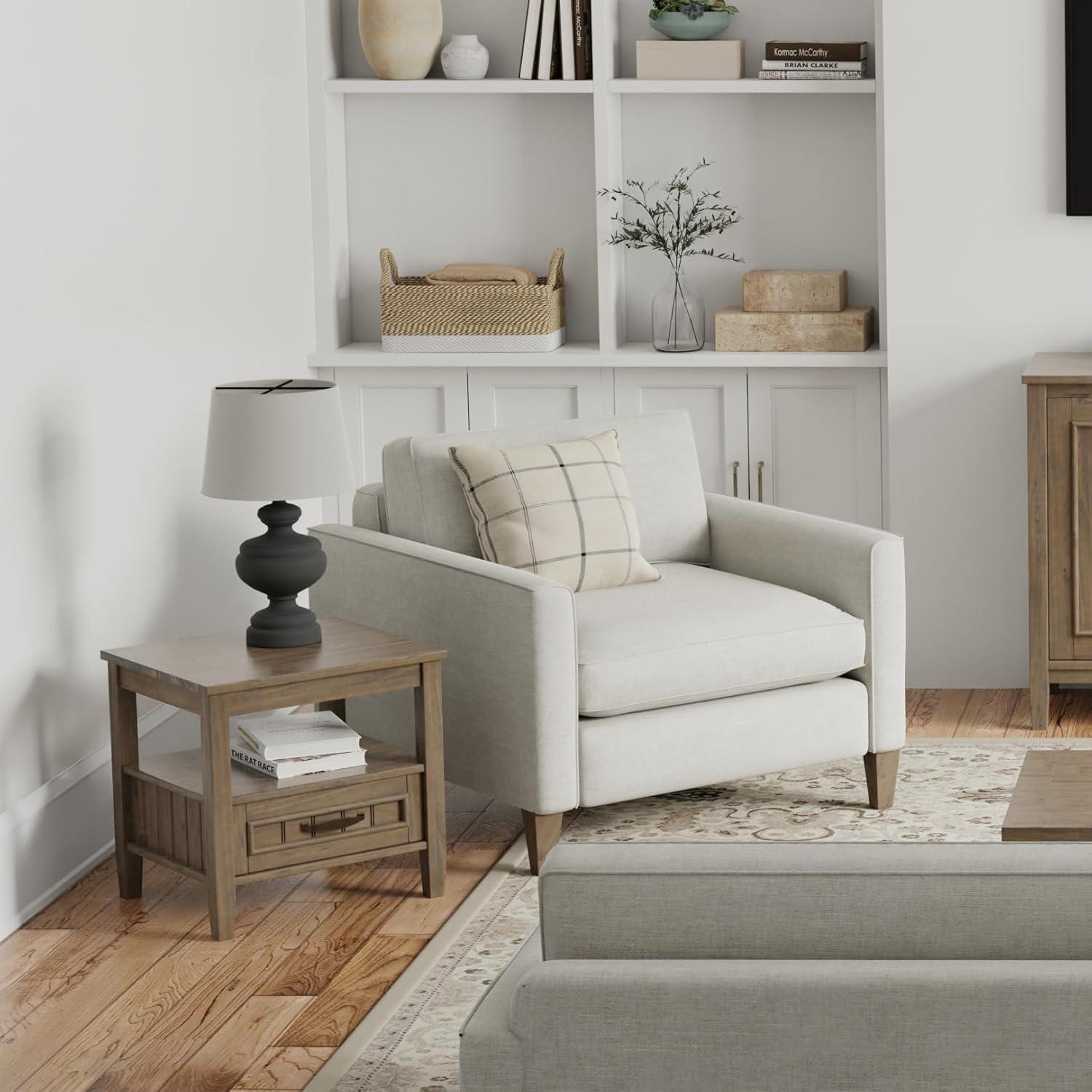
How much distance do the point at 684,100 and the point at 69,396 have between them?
2248 millimetres

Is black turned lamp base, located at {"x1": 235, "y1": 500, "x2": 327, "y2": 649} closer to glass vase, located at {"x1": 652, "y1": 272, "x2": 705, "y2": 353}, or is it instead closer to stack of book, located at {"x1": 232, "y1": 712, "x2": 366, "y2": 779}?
stack of book, located at {"x1": 232, "y1": 712, "x2": 366, "y2": 779}

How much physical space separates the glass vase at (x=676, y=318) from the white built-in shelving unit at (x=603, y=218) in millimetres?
63

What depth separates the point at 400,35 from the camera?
4.93 metres

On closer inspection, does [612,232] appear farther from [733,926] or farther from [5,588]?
[733,926]

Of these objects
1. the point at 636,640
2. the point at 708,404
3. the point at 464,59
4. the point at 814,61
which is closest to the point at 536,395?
the point at 708,404

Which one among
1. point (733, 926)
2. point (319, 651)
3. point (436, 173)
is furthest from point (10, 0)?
point (733, 926)

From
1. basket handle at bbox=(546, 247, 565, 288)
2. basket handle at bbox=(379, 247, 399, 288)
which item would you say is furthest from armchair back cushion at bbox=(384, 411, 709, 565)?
basket handle at bbox=(379, 247, 399, 288)

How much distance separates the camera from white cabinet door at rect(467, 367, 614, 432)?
5.02 metres

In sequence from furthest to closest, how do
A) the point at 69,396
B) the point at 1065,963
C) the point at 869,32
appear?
the point at 869,32 → the point at 69,396 → the point at 1065,963

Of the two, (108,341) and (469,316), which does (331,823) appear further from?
(469,316)

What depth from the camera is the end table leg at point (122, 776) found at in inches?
133

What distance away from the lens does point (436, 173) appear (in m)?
5.24

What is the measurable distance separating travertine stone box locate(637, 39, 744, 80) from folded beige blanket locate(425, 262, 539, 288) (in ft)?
2.17

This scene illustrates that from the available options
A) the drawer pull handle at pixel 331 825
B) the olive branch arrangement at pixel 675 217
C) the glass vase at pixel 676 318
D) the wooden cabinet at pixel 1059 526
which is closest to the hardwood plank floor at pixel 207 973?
the drawer pull handle at pixel 331 825
